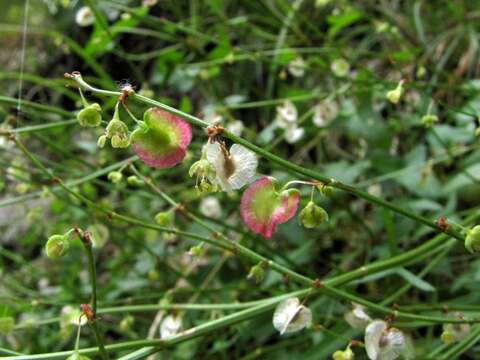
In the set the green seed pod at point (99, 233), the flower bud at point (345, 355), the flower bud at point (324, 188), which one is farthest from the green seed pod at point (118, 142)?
the green seed pod at point (99, 233)

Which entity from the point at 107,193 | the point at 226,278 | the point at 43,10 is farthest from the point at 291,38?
the point at 43,10

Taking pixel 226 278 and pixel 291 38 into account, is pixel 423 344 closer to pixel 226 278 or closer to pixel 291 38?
pixel 226 278

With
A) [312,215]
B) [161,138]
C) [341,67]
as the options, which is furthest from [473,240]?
[341,67]

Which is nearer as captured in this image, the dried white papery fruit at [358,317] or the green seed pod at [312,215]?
the green seed pod at [312,215]

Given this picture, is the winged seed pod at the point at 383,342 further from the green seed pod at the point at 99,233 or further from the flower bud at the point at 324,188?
the green seed pod at the point at 99,233

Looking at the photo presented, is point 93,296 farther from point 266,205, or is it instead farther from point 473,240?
point 473,240
